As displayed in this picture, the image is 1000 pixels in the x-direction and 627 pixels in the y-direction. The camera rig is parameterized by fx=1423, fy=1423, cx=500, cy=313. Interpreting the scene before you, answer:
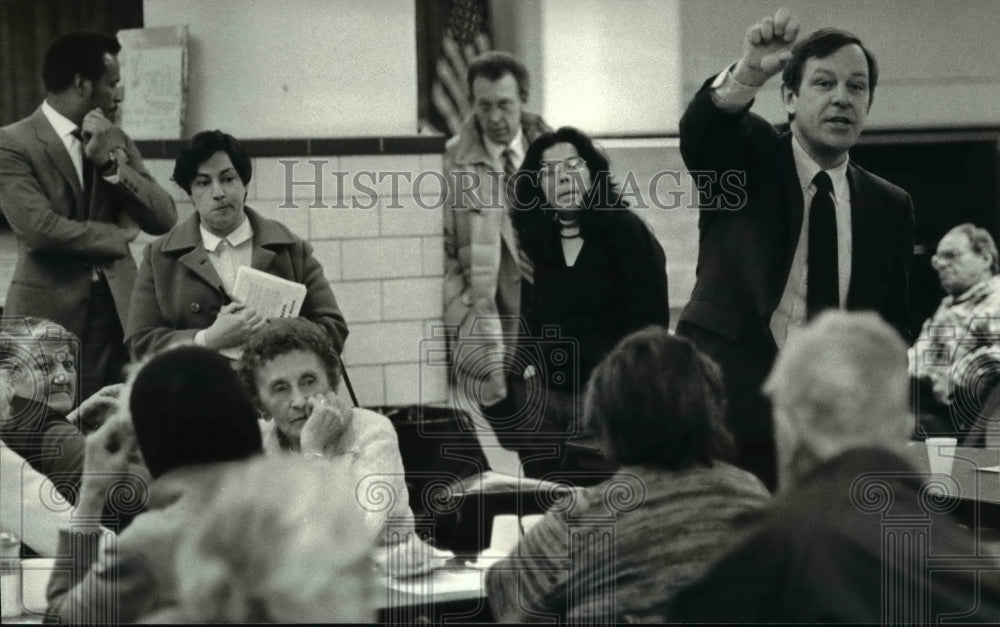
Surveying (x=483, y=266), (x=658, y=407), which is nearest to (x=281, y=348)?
(x=483, y=266)

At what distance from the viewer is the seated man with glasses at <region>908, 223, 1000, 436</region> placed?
4500 millimetres

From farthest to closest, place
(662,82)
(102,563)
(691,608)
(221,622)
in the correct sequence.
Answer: (662,82), (102,563), (691,608), (221,622)

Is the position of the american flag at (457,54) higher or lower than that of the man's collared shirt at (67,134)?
higher

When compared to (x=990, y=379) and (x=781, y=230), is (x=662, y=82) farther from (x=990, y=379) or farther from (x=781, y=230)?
(x=990, y=379)

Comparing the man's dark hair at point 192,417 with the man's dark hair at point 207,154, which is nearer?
the man's dark hair at point 192,417

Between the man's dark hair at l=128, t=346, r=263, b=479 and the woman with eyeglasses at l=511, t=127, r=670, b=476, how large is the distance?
63.9 inches

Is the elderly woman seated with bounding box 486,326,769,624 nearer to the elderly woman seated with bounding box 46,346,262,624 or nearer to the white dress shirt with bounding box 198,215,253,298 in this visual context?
the elderly woman seated with bounding box 46,346,262,624

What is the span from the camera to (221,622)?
230 cm

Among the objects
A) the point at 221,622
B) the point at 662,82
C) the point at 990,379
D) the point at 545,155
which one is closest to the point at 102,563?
the point at 221,622

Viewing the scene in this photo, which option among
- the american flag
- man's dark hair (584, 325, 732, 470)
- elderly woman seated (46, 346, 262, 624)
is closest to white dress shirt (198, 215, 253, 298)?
the american flag

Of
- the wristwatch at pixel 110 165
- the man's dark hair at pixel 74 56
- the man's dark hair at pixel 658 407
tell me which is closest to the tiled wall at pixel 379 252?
the wristwatch at pixel 110 165

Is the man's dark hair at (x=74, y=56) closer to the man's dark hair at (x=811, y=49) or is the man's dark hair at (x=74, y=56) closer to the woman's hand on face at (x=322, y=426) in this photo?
the woman's hand on face at (x=322, y=426)

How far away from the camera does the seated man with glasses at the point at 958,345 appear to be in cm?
450

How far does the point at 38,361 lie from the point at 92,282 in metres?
0.32
